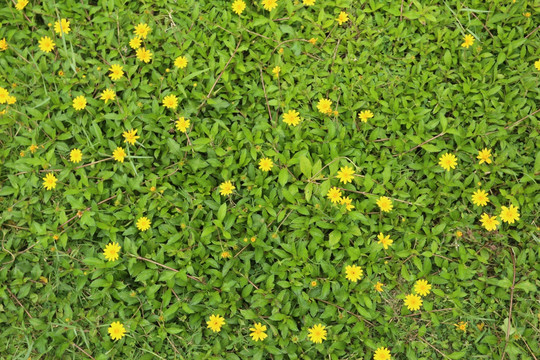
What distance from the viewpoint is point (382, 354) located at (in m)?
2.37

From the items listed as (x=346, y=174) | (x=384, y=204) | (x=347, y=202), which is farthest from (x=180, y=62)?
(x=384, y=204)

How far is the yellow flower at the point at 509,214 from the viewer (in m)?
2.50

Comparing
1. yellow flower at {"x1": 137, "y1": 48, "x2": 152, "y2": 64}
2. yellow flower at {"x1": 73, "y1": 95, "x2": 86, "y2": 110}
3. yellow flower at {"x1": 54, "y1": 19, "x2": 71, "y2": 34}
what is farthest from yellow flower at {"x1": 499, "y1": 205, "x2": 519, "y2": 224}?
yellow flower at {"x1": 54, "y1": 19, "x2": 71, "y2": 34}

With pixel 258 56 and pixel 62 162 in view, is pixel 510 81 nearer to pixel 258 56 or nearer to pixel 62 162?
pixel 258 56

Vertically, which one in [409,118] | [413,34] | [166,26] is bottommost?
[409,118]

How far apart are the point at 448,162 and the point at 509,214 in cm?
50

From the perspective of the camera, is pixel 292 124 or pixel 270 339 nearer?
pixel 270 339

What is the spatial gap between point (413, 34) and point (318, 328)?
2.21 m

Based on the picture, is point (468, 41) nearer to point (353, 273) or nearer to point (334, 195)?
point (334, 195)

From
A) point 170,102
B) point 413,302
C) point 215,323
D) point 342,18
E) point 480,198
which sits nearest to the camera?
point 215,323

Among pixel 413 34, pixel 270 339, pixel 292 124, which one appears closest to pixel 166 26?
pixel 292 124

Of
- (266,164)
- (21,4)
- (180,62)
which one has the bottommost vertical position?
(266,164)

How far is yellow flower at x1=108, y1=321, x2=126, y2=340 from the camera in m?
2.33

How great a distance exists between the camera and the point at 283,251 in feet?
8.18
